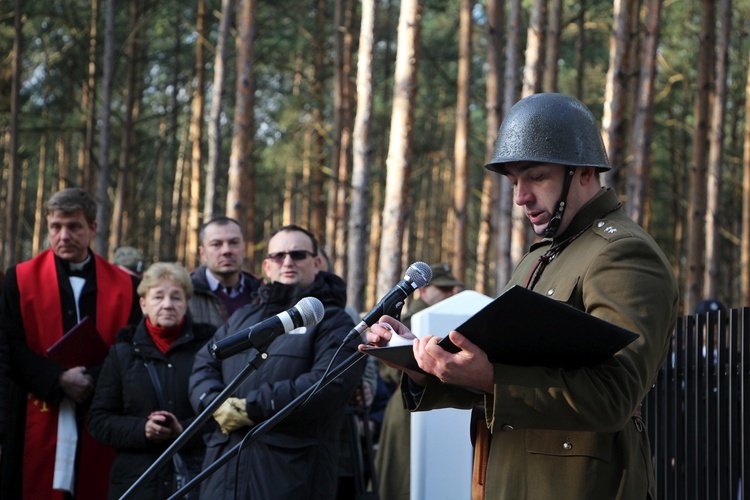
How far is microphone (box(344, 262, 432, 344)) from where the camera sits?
140 inches

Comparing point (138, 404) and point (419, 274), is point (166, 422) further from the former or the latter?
point (419, 274)

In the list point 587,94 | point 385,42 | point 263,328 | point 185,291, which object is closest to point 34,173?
point 385,42

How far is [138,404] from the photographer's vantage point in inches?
237

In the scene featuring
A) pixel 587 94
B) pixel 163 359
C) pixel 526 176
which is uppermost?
pixel 587 94

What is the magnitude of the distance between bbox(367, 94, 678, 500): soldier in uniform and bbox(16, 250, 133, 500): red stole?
3632 millimetres

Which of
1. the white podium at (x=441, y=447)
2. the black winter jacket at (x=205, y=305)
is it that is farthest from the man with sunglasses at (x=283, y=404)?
the black winter jacket at (x=205, y=305)

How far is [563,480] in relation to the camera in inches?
125

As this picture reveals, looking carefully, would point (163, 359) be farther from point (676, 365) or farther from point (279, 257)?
point (676, 365)

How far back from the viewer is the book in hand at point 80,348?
6.11 meters

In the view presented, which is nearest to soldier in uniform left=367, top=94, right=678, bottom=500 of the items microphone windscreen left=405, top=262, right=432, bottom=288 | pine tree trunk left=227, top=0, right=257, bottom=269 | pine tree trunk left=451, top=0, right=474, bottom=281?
microphone windscreen left=405, top=262, right=432, bottom=288

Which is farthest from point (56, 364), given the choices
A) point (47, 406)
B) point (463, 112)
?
point (463, 112)

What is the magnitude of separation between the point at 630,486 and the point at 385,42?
3075cm

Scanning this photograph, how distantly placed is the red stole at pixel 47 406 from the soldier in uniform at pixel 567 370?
363cm

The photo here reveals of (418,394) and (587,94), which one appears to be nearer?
(418,394)
